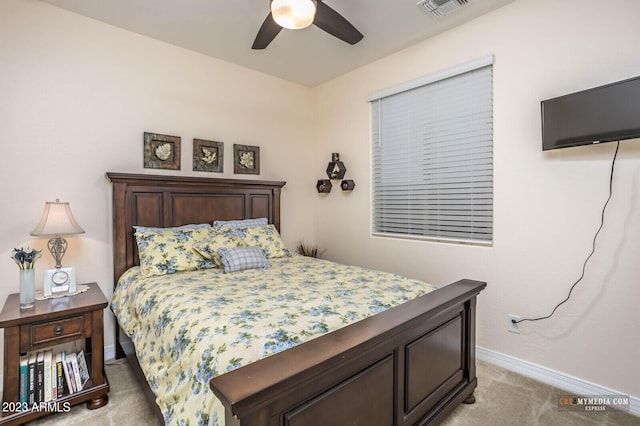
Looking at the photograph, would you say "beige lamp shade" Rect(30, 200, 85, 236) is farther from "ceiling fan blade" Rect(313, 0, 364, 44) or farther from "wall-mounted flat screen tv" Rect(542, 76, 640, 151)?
"wall-mounted flat screen tv" Rect(542, 76, 640, 151)

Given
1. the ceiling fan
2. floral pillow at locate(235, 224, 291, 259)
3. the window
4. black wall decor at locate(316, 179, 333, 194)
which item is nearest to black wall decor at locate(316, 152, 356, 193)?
black wall decor at locate(316, 179, 333, 194)

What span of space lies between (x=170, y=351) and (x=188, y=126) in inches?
90.6

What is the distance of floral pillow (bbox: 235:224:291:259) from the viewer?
306 centimetres

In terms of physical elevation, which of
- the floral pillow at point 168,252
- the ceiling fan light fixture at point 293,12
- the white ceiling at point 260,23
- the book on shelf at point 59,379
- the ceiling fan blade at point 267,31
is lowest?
the book on shelf at point 59,379

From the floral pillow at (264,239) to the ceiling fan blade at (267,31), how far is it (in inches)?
63.6

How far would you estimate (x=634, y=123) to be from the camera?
1840 millimetres

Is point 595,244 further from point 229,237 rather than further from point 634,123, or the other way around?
point 229,237

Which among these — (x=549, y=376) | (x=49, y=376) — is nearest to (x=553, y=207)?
(x=549, y=376)

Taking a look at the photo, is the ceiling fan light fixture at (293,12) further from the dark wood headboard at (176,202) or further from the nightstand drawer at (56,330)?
the nightstand drawer at (56,330)

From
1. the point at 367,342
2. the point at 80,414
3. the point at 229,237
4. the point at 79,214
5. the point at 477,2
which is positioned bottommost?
the point at 80,414

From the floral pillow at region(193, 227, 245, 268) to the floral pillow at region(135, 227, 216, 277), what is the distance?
36 millimetres

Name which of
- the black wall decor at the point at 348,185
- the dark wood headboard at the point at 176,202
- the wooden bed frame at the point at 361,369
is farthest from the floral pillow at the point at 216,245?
the black wall decor at the point at 348,185

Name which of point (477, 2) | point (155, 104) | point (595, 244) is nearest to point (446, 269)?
point (595, 244)

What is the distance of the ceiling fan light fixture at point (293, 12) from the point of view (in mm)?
1768
